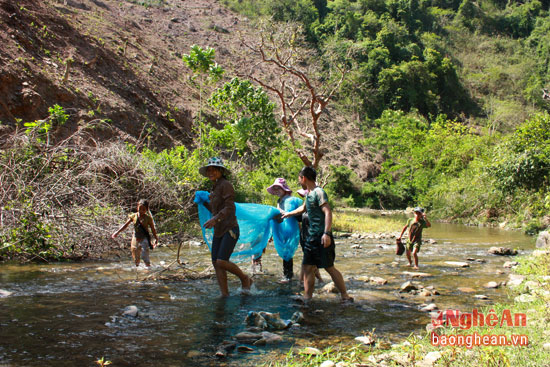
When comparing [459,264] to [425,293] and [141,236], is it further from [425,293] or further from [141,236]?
[141,236]

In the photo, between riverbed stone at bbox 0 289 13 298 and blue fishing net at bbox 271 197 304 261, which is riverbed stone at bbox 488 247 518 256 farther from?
riverbed stone at bbox 0 289 13 298

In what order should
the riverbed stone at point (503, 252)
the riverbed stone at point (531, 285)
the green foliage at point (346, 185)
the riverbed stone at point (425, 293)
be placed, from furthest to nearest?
the green foliage at point (346, 185), the riverbed stone at point (503, 252), the riverbed stone at point (425, 293), the riverbed stone at point (531, 285)

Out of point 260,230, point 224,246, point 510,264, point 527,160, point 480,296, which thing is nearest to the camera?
point 224,246

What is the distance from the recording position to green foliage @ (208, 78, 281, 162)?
1825cm

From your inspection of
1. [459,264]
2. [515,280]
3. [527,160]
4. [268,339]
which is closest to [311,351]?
[268,339]

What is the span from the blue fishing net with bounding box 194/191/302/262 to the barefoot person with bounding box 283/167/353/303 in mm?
1555

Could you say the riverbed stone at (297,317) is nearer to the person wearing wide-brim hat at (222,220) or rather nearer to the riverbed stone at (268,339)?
the riverbed stone at (268,339)

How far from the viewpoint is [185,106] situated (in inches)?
1057

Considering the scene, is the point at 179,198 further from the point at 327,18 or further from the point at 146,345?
the point at 327,18

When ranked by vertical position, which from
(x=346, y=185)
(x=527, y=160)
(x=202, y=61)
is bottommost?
(x=346, y=185)

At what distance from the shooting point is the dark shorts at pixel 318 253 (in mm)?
6039

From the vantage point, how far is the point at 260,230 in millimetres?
7871

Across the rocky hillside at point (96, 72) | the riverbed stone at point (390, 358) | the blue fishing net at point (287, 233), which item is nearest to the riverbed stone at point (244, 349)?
the riverbed stone at point (390, 358)

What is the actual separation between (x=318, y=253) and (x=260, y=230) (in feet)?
6.39
